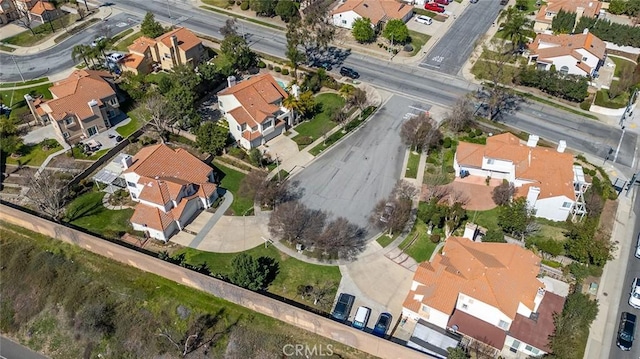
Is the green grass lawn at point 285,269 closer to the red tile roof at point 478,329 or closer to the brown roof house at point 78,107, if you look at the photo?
the red tile roof at point 478,329

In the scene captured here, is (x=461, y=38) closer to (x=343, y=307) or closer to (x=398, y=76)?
(x=398, y=76)

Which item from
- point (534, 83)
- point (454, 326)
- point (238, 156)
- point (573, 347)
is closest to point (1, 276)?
point (238, 156)

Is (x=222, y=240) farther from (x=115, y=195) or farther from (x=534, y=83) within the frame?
(x=534, y=83)

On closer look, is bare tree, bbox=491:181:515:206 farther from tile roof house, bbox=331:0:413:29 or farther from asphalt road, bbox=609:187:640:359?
tile roof house, bbox=331:0:413:29

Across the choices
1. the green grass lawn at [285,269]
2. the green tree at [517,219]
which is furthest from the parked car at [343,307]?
the green tree at [517,219]

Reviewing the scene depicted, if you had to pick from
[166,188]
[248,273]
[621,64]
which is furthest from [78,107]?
[621,64]

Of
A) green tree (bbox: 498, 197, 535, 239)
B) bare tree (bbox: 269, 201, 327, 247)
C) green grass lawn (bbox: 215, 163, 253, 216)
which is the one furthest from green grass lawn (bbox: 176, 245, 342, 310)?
green tree (bbox: 498, 197, 535, 239)
